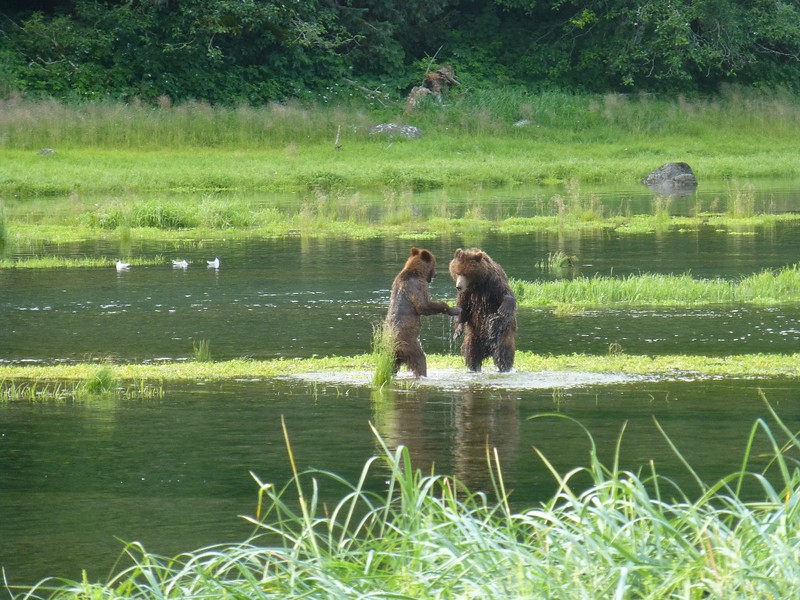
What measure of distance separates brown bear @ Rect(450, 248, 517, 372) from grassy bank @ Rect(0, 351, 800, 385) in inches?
16.5

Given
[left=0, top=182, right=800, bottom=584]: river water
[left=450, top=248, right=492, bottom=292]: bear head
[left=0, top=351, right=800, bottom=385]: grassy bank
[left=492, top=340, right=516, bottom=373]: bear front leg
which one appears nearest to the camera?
[left=0, top=182, right=800, bottom=584]: river water

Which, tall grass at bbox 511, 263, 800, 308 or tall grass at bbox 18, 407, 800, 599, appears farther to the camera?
tall grass at bbox 511, 263, 800, 308

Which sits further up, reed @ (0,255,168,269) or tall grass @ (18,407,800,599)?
reed @ (0,255,168,269)

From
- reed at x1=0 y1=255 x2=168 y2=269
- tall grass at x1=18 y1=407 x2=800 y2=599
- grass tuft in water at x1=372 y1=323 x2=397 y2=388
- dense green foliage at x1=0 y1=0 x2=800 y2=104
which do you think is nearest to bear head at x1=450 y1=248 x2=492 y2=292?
grass tuft in water at x1=372 y1=323 x2=397 y2=388

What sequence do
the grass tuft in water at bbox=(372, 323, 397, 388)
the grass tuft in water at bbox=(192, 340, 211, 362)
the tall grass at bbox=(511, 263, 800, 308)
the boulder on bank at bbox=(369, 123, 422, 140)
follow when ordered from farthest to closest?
the boulder on bank at bbox=(369, 123, 422, 140), the tall grass at bbox=(511, 263, 800, 308), the grass tuft in water at bbox=(192, 340, 211, 362), the grass tuft in water at bbox=(372, 323, 397, 388)

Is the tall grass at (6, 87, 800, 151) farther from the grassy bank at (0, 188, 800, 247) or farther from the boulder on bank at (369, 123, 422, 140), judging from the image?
the grassy bank at (0, 188, 800, 247)

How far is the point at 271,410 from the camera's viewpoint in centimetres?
1127

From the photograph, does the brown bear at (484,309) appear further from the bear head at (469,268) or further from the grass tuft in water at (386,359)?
the grass tuft in water at (386,359)

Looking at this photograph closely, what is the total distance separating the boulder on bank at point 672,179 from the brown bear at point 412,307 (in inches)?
935

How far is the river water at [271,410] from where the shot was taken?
8570 millimetres

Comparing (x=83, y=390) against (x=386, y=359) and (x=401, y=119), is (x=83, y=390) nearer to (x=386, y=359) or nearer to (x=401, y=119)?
(x=386, y=359)

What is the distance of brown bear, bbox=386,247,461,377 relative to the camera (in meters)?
12.0

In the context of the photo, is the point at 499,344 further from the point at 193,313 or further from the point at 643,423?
the point at 193,313

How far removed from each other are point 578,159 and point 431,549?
35.3 meters
